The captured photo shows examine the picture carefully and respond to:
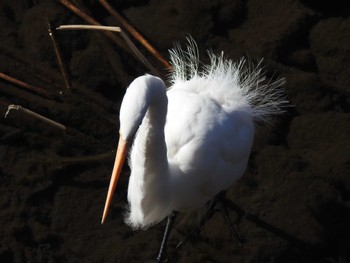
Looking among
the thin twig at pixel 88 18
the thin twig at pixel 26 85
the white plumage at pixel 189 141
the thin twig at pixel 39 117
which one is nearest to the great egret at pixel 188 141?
the white plumage at pixel 189 141

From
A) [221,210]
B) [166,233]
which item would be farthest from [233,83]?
[166,233]

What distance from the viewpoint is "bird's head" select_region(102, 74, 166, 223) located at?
2.06 m

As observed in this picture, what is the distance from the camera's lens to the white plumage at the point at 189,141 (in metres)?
2.46

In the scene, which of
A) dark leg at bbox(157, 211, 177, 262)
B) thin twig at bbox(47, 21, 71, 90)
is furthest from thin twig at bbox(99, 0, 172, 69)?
dark leg at bbox(157, 211, 177, 262)

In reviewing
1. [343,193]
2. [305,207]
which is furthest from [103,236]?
[343,193]

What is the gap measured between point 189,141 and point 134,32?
1.41 metres

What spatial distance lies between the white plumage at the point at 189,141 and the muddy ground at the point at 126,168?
34cm

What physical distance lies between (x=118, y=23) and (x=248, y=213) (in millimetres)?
1648

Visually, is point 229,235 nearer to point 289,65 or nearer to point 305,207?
point 305,207

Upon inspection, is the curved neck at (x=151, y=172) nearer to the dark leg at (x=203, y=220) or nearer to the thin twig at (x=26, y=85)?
the dark leg at (x=203, y=220)

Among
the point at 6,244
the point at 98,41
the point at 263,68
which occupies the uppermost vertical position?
the point at 98,41

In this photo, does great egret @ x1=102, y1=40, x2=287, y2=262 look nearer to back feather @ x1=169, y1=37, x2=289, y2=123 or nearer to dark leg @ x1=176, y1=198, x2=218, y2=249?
back feather @ x1=169, y1=37, x2=289, y2=123

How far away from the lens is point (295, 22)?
4238 millimetres

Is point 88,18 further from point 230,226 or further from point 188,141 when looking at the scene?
point 230,226
